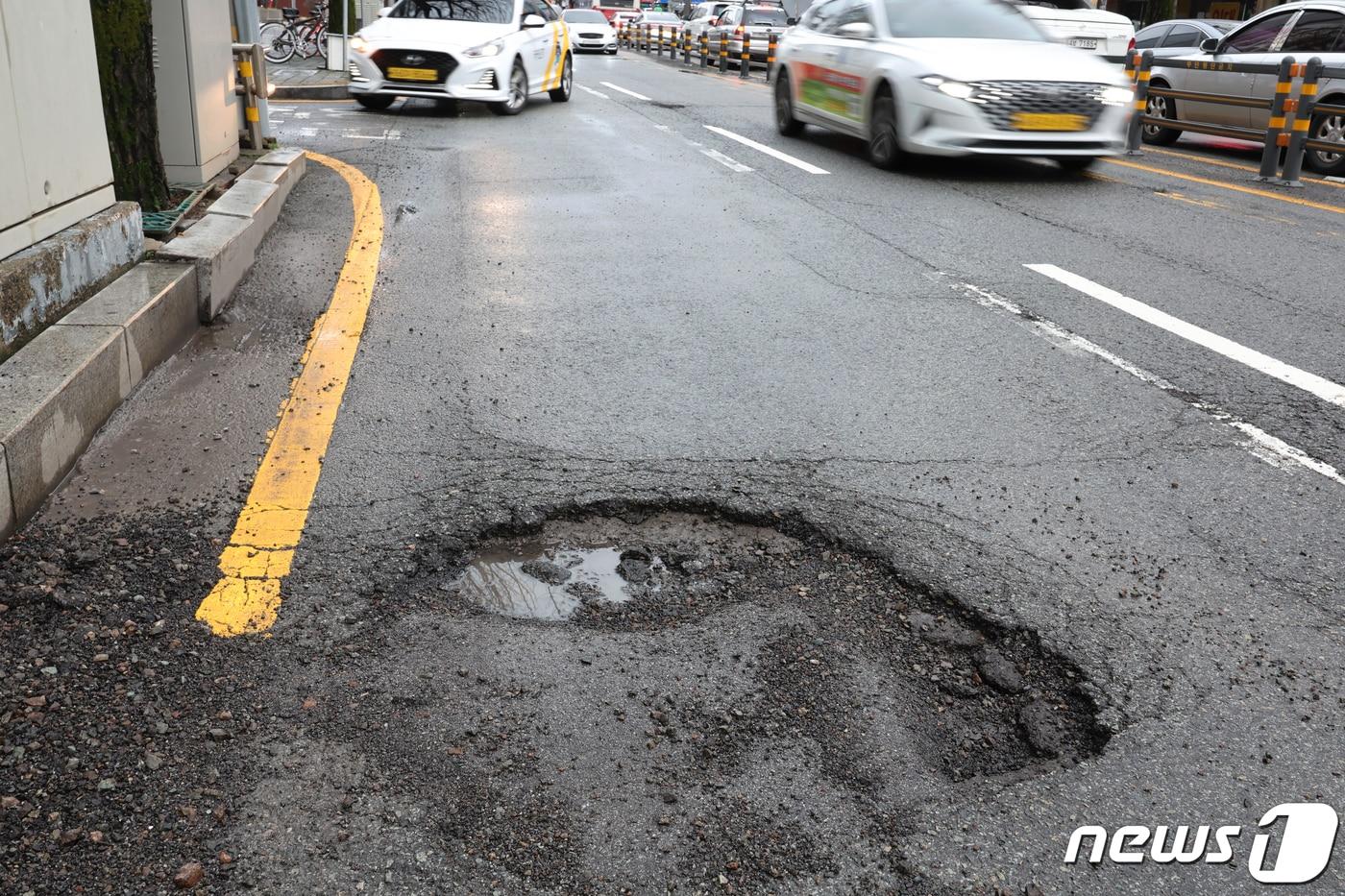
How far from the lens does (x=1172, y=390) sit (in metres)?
5.10

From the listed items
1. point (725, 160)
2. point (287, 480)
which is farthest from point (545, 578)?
point (725, 160)

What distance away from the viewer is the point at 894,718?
2.78 m

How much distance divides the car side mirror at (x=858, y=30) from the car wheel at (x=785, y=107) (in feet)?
4.95

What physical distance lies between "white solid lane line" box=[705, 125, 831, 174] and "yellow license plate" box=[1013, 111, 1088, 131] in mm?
1798

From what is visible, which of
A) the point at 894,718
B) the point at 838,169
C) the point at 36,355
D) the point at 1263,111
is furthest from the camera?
the point at 1263,111

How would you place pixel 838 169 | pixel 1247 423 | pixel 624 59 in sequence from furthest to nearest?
pixel 624 59
pixel 838 169
pixel 1247 423

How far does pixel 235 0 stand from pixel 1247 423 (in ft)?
39.8

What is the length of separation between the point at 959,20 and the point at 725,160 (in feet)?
8.52

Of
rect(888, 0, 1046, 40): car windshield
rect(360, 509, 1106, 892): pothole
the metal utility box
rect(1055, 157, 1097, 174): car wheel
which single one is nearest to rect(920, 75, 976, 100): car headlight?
rect(888, 0, 1046, 40): car windshield

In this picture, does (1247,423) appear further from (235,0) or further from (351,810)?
(235,0)

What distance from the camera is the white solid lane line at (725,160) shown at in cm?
1132

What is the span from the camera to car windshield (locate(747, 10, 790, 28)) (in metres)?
34.1

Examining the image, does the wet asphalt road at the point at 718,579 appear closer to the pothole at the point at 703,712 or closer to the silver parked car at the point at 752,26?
the pothole at the point at 703,712

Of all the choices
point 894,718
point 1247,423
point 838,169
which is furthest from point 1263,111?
point 894,718
